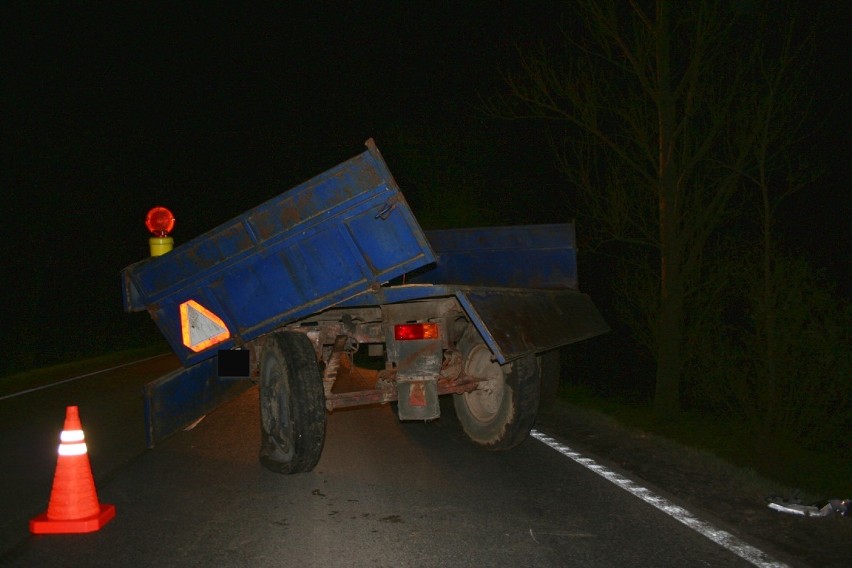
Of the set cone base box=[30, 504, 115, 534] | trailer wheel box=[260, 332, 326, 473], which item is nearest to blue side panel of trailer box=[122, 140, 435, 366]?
trailer wheel box=[260, 332, 326, 473]

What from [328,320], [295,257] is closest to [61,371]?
[328,320]

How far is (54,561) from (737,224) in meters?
10.2

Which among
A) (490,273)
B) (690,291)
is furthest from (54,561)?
(690,291)

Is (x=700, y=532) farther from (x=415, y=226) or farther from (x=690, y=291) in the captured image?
(x=690, y=291)

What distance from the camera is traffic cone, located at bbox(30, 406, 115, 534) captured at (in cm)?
519

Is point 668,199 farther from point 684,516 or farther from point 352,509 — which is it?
point 352,509

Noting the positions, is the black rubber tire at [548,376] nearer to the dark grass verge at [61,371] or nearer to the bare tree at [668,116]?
the bare tree at [668,116]

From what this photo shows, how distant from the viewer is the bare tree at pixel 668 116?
9.30 metres

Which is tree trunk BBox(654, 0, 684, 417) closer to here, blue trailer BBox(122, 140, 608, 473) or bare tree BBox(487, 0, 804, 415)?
bare tree BBox(487, 0, 804, 415)

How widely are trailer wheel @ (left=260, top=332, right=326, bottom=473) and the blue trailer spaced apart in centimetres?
1

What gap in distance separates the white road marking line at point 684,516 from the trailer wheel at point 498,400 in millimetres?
531

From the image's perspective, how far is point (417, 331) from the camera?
688 centimetres

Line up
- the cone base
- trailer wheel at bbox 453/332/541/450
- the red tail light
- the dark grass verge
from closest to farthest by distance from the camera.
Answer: the cone base < the red tail light < trailer wheel at bbox 453/332/541/450 < the dark grass verge

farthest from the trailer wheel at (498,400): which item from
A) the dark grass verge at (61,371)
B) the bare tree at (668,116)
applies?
the dark grass verge at (61,371)
